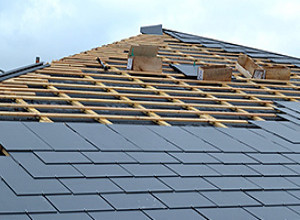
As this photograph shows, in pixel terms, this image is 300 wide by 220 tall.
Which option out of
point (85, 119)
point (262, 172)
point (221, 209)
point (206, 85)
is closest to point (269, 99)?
point (206, 85)

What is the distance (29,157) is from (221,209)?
237 centimetres

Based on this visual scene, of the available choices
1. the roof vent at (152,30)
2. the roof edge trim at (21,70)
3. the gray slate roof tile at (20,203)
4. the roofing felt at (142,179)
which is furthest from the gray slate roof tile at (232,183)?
the roof vent at (152,30)

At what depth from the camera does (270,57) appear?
15953 mm

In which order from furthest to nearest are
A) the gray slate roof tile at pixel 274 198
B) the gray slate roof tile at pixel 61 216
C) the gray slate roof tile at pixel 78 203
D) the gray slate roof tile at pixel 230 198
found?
the gray slate roof tile at pixel 274 198, the gray slate roof tile at pixel 230 198, the gray slate roof tile at pixel 78 203, the gray slate roof tile at pixel 61 216

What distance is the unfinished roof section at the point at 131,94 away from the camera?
8695 millimetres

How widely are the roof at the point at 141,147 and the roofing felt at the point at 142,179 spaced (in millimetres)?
15

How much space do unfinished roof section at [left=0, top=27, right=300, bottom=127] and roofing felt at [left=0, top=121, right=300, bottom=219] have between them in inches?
25.2

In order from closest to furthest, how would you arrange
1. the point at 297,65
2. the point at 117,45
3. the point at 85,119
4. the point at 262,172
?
the point at 262,172
the point at 85,119
the point at 117,45
the point at 297,65

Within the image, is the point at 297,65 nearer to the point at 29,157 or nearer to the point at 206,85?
the point at 206,85

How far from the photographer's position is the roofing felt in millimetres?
6105

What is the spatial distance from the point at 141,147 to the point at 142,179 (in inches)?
36.7

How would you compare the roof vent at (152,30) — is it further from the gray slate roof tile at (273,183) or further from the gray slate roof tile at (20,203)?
the gray slate roof tile at (20,203)

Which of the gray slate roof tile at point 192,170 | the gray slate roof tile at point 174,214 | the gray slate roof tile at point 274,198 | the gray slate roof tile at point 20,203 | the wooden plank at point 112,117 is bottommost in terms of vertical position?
the gray slate roof tile at point 174,214

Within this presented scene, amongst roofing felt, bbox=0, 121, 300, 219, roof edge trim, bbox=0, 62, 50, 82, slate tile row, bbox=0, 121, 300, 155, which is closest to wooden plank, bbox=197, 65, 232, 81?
slate tile row, bbox=0, 121, 300, 155
